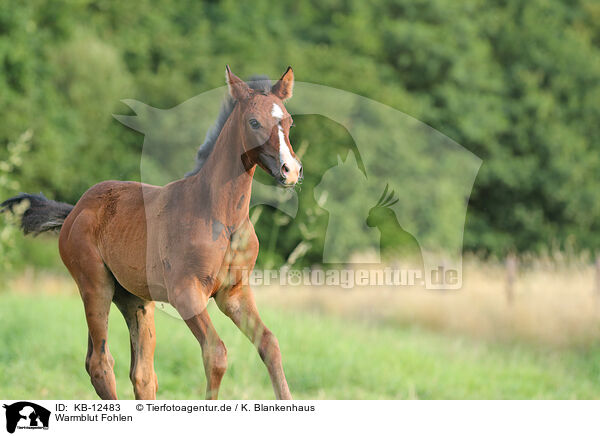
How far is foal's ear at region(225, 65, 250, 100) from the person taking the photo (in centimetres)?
352

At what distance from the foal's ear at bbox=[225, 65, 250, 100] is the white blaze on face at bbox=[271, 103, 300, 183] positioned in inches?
7.6

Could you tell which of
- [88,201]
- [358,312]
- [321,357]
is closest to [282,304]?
[358,312]

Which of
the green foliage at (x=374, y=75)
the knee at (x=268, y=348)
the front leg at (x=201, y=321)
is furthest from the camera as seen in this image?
the green foliage at (x=374, y=75)

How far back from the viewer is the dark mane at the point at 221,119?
356 cm

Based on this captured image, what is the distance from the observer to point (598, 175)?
33.2m

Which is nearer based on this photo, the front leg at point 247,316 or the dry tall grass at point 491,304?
the front leg at point 247,316

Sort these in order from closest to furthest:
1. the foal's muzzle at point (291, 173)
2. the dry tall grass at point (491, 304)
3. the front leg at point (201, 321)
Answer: the foal's muzzle at point (291, 173)
the front leg at point (201, 321)
the dry tall grass at point (491, 304)

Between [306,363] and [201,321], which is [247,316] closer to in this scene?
[201,321]

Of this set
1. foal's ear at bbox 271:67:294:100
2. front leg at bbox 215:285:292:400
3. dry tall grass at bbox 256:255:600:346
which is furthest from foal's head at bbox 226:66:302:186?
dry tall grass at bbox 256:255:600:346

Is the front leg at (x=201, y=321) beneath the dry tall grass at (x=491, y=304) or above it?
beneath

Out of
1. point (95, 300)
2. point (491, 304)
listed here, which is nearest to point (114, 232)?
point (95, 300)
